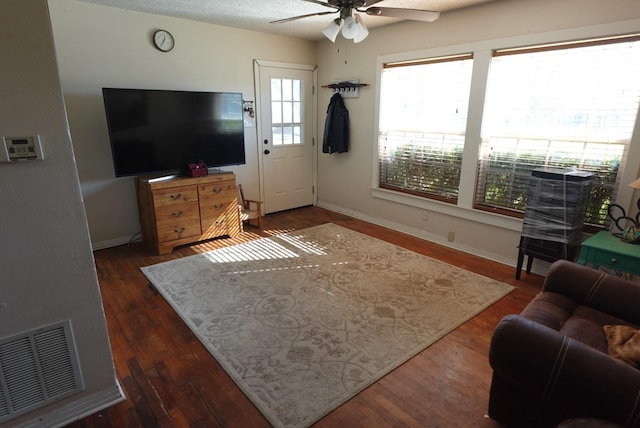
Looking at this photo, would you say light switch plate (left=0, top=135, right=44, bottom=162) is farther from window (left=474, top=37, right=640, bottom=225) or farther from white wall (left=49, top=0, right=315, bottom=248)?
window (left=474, top=37, right=640, bottom=225)

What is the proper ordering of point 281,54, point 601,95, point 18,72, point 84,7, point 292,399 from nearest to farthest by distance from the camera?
point 18,72
point 292,399
point 601,95
point 84,7
point 281,54

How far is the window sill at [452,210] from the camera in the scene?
11.4 ft

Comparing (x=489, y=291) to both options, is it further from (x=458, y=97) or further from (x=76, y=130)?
(x=76, y=130)

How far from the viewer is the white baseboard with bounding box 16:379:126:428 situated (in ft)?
5.42

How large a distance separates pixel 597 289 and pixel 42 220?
2.73 meters

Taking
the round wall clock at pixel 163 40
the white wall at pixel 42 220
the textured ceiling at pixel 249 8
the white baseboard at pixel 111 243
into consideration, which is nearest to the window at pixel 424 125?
the textured ceiling at pixel 249 8

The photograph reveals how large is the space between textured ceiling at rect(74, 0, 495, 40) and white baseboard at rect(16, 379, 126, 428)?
3.22 meters

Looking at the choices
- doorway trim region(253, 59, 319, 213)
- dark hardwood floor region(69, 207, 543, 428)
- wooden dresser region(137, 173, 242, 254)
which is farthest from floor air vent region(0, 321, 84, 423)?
doorway trim region(253, 59, 319, 213)

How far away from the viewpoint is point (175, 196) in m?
3.69

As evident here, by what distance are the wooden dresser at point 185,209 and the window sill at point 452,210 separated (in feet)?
6.29

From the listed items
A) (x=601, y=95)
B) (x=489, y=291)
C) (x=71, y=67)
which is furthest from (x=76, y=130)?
(x=601, y=95)

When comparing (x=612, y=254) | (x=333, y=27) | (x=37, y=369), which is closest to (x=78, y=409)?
(x=37, y=369)

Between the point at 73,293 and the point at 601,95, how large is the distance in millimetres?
3779

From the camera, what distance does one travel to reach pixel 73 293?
1671 mm
